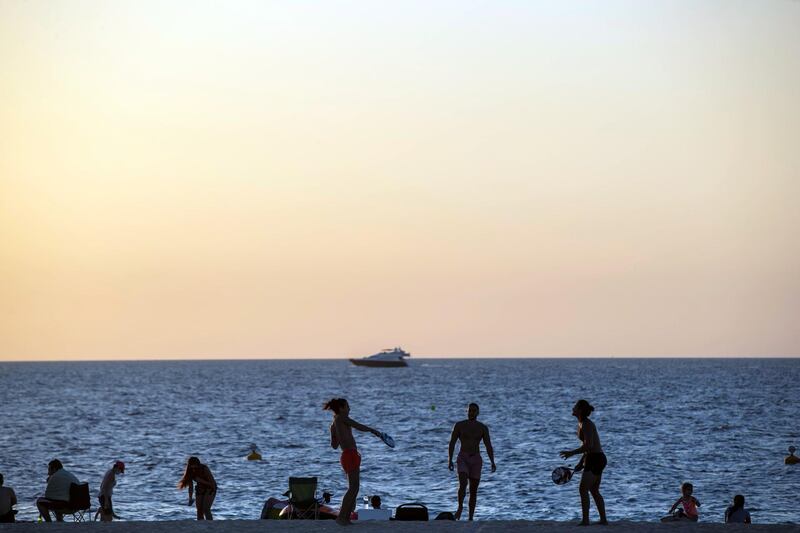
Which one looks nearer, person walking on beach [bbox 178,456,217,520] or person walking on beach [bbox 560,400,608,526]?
person walking on beach [bbox 560,400,608,526]

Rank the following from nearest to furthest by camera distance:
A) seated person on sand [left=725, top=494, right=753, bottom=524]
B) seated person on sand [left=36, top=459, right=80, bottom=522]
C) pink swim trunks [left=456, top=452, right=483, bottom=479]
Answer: pink swim trunks [left=456, top=452, right=483, bottom=479]
seated person on sand [left=36, top=459, right=80, bottom=522]
seated person on sand [left=725, top=494, right=753, bottom=524]

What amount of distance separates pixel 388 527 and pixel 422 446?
49.0 meters

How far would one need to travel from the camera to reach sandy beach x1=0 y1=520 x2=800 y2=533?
19.6m

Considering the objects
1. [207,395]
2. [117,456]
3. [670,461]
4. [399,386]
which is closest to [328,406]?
[670,461]

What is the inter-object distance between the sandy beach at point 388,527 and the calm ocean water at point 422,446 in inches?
714

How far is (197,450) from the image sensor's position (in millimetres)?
70125

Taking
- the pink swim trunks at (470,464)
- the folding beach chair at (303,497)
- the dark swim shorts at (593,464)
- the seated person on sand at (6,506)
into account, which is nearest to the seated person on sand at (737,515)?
the pink swim trunks at (470,464)

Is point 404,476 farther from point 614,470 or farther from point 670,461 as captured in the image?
point 670,461

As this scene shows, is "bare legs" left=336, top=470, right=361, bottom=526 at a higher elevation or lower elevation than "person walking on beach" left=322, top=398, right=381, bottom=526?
lower

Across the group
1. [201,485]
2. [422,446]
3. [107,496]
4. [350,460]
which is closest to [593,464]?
[350,460]

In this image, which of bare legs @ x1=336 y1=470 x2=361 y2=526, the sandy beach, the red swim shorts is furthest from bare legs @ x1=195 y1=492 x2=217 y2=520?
the red swim shorts

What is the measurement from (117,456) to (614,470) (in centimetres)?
2609

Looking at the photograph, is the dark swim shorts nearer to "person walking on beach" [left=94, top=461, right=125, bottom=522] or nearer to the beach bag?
the beach bag

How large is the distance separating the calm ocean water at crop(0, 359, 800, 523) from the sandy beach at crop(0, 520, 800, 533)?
18.1 m
